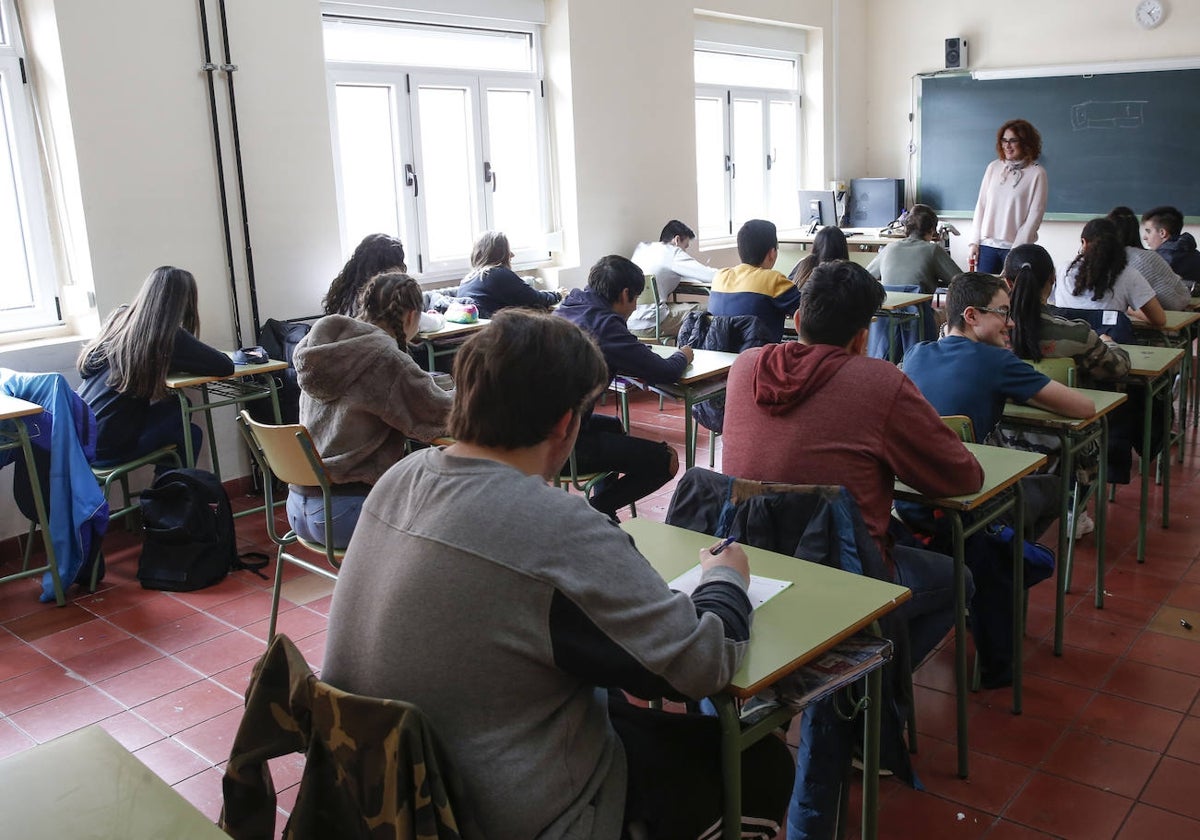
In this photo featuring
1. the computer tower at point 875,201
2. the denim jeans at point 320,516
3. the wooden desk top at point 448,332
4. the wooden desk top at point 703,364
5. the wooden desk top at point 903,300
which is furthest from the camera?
the computer tower at point 875,201

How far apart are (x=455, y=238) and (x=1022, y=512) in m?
4.32

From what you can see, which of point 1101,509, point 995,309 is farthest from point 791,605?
point 1101,509

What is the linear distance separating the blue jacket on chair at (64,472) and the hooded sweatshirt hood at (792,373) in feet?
8.51

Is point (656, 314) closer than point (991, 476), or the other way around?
point (991, 476)

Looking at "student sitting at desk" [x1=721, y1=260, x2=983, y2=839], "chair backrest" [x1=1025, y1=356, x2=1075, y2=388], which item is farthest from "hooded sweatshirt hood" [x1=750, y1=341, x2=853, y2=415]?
"chair backrest" [x1=1025, y1=356, x2=1075, y2=388]

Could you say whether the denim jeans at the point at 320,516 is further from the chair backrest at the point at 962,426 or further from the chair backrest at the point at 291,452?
the chair backrest at the point at 962,426

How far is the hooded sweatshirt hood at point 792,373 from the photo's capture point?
2.23 meters

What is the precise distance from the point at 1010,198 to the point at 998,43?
2.54 meters

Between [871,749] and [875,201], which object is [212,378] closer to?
[871,749]

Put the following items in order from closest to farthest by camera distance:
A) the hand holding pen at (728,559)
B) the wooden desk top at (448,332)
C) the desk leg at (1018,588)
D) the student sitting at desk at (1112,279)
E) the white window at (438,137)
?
the hand holding pen at (728,559), the desk leg at (1018,588), the student sitting at desk at (1112,279), the wooden desk top at (448,332), the white window at (438,137)

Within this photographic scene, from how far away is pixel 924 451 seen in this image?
223 cm

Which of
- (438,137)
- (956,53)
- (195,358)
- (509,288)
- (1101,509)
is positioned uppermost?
(956,53)

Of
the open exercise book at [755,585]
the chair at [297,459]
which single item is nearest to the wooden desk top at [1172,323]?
the open exercise book at [755,585]

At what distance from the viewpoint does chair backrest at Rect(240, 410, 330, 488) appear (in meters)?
2.78
